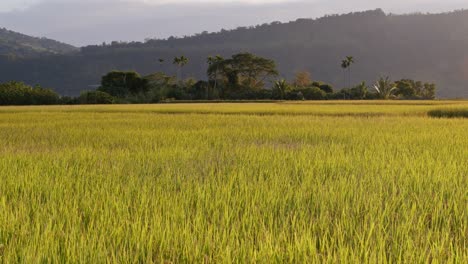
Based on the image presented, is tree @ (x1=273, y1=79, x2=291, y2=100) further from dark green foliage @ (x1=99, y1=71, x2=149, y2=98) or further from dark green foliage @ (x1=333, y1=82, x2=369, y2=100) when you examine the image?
dark green foliage @ (x1=99, y1=71, x2=149, y2=98)

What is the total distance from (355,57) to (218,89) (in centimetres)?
10093

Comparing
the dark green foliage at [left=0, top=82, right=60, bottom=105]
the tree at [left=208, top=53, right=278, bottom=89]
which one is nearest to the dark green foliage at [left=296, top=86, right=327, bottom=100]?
the tree at [left=208, top=53, right=278, bottom=89]

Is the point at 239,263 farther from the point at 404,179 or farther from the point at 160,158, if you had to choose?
the point at 160,158

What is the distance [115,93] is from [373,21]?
5588 inches

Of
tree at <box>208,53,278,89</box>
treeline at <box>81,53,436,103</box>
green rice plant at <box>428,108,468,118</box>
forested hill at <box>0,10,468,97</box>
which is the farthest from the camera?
forested hill at <box>0,10,468,97</box>

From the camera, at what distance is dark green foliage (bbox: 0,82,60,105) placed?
46.8 metres

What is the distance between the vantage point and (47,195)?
3754 millimetres

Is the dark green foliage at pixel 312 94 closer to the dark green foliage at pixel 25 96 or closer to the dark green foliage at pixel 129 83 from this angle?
the dark green foliage at pixel 129 83

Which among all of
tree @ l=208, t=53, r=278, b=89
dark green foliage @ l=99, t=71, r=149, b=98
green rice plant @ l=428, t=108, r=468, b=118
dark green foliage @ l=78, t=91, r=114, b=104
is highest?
tree @ l=208, t=53, r=278, b=89

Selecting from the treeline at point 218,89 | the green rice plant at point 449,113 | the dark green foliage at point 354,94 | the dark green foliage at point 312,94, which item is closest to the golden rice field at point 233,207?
the green rice plant at point 449,113

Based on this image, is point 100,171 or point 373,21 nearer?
point 100,171

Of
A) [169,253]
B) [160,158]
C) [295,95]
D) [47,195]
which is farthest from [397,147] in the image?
[295,95]

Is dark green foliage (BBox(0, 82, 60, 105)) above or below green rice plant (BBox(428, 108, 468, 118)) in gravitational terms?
above

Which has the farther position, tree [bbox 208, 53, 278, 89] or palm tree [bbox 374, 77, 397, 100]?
tree [bbox 208, 53, 278, 89]
